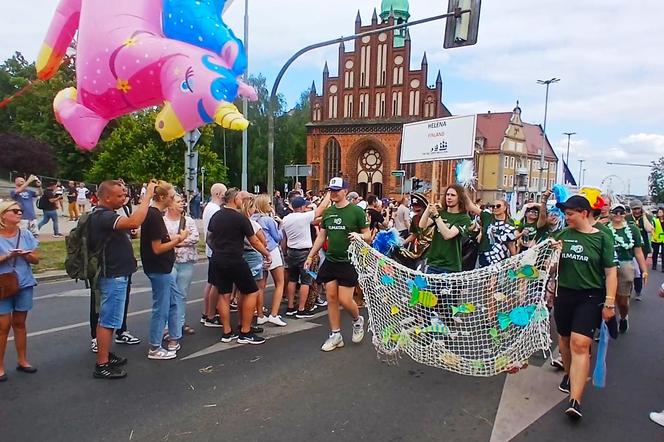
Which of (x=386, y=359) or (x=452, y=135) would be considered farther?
(x=452, y=135)

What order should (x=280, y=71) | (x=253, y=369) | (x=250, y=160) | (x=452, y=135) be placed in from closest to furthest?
(x=253, y=369)
(x=452, y=135)
(x=280, y=71)
(x=250, y=160)

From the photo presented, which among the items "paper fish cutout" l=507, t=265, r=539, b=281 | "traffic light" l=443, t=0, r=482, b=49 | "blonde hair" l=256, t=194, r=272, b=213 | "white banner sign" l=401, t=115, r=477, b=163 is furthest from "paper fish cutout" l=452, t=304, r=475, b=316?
"traffic light" l=443, t=0, r=482, b=49

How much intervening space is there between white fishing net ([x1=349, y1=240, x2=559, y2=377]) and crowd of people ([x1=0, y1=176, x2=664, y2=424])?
21 cm

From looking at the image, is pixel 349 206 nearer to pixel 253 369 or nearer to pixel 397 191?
pixel 253 369

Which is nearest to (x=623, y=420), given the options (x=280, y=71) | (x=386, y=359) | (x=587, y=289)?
(x=587, y=289)

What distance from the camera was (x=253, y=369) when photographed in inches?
182

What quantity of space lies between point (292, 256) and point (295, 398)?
302cm

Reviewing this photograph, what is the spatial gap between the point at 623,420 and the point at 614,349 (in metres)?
2.09

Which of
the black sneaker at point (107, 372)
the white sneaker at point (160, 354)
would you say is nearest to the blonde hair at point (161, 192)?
the white sneaker at point (160, 354)

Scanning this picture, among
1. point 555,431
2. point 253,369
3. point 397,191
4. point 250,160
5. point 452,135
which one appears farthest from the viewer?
point 250,160

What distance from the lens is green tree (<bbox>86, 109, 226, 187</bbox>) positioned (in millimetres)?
29844

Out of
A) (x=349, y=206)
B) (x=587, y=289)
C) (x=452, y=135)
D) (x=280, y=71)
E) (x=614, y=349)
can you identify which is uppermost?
(x=280, y=71)

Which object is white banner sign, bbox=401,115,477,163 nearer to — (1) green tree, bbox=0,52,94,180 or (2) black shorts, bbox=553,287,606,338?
(2) black shorts, bbox=553,287,606,338

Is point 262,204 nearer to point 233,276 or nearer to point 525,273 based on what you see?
point 233,276
